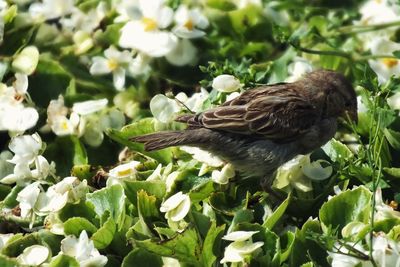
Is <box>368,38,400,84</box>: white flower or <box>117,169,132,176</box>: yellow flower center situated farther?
<box>368,38,400,84</box>: white flower

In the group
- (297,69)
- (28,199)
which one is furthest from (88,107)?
(297,69)

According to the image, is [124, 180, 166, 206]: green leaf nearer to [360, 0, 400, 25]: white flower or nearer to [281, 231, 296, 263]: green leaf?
[281, 231, 296, 263]: green leaf

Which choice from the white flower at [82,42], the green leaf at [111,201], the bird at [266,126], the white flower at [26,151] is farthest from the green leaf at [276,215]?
the white flower at [82,42]

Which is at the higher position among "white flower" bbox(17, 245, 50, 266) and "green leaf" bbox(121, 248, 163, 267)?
"green leaf" bbox(121, 248, 163, 267)

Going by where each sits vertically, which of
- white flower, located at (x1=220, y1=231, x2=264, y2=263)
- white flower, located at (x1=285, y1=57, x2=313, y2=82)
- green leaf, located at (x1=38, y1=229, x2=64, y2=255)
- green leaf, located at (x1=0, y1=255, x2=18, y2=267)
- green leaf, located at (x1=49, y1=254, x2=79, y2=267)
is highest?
white flower, located at (x1=220, y1=231, x2=264, y2=263)

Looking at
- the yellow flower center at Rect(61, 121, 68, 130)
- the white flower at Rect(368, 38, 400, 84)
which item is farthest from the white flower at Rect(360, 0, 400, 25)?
the yellow flower center at Rect(61, 121, 68, 130)

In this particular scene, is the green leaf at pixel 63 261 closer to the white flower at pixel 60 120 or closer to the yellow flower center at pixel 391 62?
the white flower at pixel 60 120

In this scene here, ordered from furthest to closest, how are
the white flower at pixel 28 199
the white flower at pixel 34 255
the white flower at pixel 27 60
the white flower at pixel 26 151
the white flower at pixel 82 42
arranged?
the white flower at pixel 82 42 → the white flower at pixel 27 60 → the white flower at pixel 26 151 → the white flower at pixel 28 199 → the white flower at pixel 34 255
